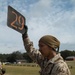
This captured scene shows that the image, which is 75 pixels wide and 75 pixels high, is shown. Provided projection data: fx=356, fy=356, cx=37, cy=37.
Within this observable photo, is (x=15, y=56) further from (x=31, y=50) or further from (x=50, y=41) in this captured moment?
(x=50, y=41)

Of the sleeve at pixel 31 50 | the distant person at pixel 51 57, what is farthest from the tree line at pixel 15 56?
the distant person at pixel 51 57

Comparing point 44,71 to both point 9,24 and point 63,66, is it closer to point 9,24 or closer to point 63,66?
point 63,66

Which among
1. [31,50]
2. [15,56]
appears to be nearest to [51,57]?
[31,50]

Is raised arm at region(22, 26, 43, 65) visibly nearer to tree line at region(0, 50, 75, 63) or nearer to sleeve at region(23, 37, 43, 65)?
sleeve at region(23, 37, 43, 65)

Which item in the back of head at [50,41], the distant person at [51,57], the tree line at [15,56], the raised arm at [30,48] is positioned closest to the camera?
the distant person at [51,57]

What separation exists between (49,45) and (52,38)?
98 millimetres

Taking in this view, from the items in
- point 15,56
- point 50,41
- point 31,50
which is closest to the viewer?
point 50,41

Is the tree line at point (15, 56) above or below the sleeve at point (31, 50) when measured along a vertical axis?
above

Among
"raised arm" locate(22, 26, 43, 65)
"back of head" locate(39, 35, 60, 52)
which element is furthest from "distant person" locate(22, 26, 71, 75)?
"raised arm" locate(22, 26, 43, 65)

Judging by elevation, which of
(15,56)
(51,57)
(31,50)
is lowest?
(51,57)

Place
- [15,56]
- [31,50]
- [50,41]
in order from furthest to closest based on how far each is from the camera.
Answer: [15,56]
[31,50]
[50,41]

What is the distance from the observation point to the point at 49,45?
4461 mm

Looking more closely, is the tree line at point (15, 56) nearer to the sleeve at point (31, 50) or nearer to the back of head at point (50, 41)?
the sleeve at point (31, 50)

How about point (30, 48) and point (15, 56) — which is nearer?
point (30, 48)
